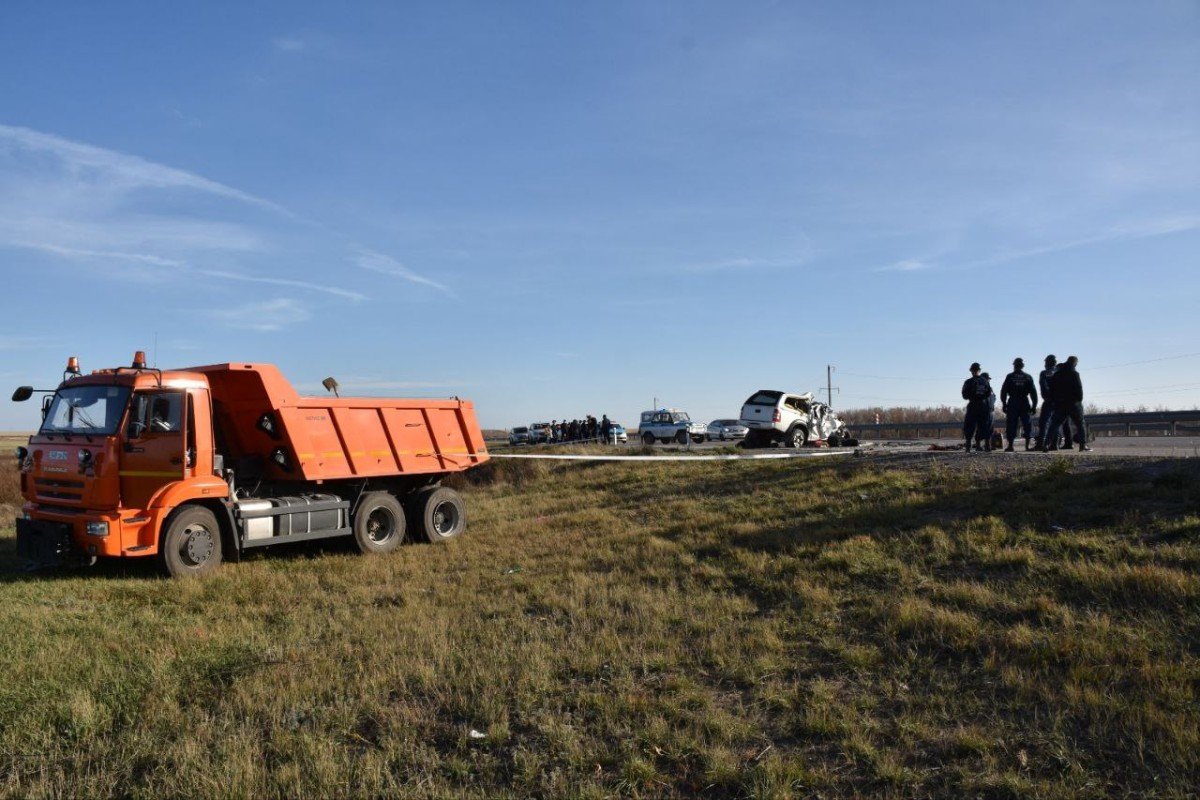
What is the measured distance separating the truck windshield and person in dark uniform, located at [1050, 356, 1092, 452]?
47.7ft

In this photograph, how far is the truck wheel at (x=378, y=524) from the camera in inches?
492

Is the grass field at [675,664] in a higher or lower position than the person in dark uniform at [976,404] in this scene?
lower

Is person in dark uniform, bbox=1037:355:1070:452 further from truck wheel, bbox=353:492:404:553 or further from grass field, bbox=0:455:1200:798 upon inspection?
truck wheel, bbox=353:492:404:553

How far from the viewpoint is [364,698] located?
5418 mm

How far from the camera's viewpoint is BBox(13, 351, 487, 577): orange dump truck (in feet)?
32.7

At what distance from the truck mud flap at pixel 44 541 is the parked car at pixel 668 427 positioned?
32.8 m

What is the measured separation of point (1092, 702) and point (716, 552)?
5528 millimetres

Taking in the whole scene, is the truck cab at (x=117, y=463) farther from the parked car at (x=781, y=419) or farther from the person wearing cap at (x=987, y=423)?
the parked car at (x=781, y=419)

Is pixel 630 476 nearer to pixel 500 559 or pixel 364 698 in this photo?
pixel 500 559

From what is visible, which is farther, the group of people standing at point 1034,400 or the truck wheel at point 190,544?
the group of people standing at point 1034,400

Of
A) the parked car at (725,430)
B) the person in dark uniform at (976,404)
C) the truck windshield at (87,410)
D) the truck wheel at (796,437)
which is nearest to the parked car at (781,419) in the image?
the truck wheel at (796,437)

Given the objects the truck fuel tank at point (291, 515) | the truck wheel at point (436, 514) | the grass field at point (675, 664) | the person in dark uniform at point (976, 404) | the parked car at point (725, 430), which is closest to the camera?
the grass field at point (675, 664)

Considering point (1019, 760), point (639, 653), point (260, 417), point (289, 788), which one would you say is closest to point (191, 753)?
point (289, 788)

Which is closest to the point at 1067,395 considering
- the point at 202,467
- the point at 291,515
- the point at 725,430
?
the point at 291,515
